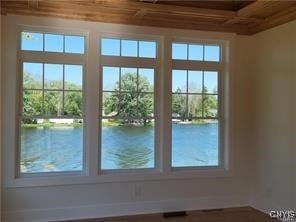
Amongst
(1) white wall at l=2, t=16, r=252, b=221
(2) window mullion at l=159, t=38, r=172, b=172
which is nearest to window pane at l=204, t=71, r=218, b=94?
(1) white wall at l=2, t=16, r=252, b=221

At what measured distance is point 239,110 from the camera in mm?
5066

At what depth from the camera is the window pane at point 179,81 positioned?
191 inches

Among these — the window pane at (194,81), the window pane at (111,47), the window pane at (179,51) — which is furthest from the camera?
the window pane at (194,81)

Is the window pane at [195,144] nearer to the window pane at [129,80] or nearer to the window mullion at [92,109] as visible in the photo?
the window pane at [129,80]

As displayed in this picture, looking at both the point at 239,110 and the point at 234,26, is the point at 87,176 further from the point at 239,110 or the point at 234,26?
the point at 234,26

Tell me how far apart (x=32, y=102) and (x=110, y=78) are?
1.05 m

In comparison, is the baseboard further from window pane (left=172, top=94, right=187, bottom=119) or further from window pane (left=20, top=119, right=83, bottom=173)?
window pane (left=172, top=94, right=187, bottom=119)

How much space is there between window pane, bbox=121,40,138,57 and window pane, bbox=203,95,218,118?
4.11ft

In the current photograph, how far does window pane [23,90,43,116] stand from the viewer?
14.1 ft

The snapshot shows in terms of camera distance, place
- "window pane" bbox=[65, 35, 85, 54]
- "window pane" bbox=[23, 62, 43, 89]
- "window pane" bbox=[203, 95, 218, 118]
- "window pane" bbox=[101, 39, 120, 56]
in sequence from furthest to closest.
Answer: "window pane" bbox=[203, 95, 218, 118] → "window pane" bbox=[101, 39, 120, 56] → "window pane" bbox=[65, 35, 85, 54] → "window pane" bbox=[23, 62, 43, 89]

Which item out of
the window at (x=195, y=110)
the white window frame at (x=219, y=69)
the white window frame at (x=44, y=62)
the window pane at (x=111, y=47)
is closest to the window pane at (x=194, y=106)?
the window at (x=195, y=110)

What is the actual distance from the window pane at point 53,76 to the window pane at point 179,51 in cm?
159

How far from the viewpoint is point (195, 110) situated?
5.00 meters

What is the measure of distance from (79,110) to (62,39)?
0.94 metres
